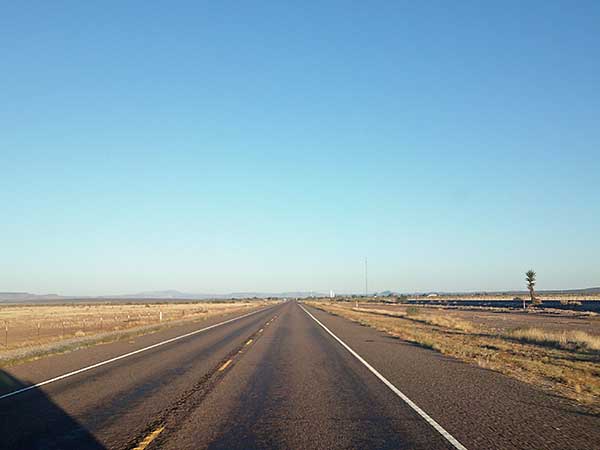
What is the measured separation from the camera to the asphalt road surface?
730 cm

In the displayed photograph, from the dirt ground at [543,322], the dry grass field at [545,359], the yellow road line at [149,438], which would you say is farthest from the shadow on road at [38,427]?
the dirt ground at [543,322]

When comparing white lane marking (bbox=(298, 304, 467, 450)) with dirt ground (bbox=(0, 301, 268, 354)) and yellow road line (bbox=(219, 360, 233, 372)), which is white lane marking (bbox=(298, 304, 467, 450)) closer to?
yellow road line (bbox=(219, 360, 233, 372))

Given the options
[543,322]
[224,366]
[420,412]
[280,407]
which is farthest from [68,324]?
[420,412]

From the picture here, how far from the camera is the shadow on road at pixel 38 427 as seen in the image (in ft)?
23.4

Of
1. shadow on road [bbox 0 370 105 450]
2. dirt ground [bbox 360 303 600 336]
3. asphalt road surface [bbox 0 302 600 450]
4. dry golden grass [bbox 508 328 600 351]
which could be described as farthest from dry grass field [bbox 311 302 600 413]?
shadow on road [bbox 0 370 105 450]

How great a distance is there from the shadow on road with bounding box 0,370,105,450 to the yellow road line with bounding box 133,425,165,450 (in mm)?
500

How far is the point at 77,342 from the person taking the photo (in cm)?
2458

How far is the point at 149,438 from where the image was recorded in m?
7.33

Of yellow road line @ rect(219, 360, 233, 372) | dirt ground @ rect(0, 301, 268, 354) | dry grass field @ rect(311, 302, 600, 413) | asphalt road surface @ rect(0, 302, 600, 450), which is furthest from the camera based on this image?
dirt ground @ rect(0, 301, 268, 354)

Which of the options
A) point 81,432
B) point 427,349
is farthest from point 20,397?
point 427,349

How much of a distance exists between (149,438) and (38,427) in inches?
80.1

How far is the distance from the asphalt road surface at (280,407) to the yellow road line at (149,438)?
0.05ft

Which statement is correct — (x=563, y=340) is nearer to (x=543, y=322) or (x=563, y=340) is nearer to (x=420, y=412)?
(x=543, y=322)

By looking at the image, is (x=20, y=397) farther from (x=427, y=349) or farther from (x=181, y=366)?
(x=427, y=349)
